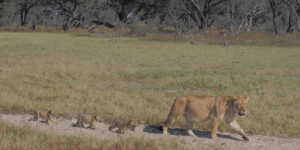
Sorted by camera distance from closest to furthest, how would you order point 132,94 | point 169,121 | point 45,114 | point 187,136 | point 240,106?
1. point 240,106
2. point 169,121
3. point 187,136
4. point 45,114
5. point 132,94

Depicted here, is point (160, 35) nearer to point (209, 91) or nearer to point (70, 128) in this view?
point (209, 91)

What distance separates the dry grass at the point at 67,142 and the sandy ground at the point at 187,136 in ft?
1.05

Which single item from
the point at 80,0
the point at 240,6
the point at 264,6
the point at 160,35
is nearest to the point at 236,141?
the point at 160,35

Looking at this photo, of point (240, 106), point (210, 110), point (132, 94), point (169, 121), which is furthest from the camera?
point (132, 94)

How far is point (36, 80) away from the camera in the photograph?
12.5 meters

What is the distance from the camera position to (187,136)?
6.48 metres

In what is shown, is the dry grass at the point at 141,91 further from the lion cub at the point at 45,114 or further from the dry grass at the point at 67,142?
the dry grass at the point at 67,142

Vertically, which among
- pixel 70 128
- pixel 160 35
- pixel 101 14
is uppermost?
pixel 101 14

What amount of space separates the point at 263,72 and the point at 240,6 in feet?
147

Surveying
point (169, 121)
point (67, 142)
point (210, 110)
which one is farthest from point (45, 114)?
point (210, 110)

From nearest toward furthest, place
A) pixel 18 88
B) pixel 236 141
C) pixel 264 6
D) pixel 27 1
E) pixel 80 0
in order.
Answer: pixel 236 141
pixel 18 88
pixel 80 0
pixel 27 1
pixel 264 6

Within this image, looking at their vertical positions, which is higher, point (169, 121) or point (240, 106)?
point (240, 106)

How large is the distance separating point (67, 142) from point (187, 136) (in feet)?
7.78

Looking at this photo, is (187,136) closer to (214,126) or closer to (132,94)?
(214,126)
